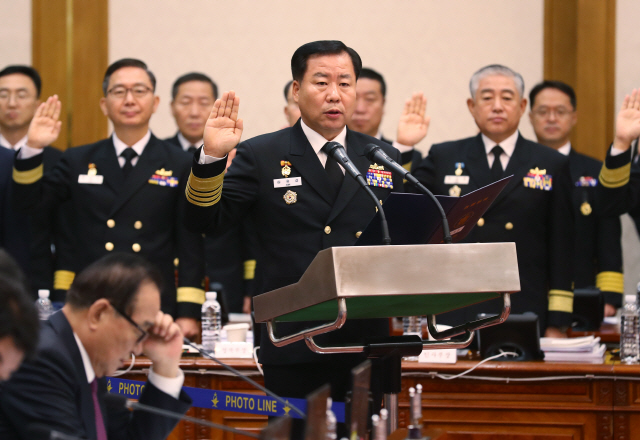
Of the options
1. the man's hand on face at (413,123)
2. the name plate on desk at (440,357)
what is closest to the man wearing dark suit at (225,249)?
the man's hand on face at (413,123)

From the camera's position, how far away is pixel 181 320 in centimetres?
363

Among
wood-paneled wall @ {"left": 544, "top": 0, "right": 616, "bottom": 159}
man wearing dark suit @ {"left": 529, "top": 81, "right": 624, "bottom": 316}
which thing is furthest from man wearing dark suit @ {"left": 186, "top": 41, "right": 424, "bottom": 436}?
wood-paneled wall @ {"left": 544, "top": 0, "right": 616, "bottom": 159}

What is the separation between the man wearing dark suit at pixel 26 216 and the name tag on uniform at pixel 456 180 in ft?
5.64

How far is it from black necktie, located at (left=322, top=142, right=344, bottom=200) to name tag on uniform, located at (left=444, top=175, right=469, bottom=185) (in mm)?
1436

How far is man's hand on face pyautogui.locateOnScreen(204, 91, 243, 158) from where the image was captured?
2210 millimetres

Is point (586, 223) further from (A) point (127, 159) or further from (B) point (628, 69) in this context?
(A) point (127, 159)

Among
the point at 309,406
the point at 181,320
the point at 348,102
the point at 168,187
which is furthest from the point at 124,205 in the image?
the point at 309,406

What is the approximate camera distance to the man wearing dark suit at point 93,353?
1563 mm

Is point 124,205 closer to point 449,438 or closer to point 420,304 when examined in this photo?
point 449,438

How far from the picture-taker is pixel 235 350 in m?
3.23

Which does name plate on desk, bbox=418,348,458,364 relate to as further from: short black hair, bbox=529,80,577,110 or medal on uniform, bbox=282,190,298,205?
short black hair, bbox=529,80,577,110

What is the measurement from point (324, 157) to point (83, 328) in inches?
38.1

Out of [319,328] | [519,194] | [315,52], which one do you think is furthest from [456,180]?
[319,328]

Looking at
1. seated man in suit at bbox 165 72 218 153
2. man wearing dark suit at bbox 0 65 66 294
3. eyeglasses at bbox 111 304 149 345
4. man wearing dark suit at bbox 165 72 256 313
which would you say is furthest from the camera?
seated man in suit at bbox 165 72 218 153
